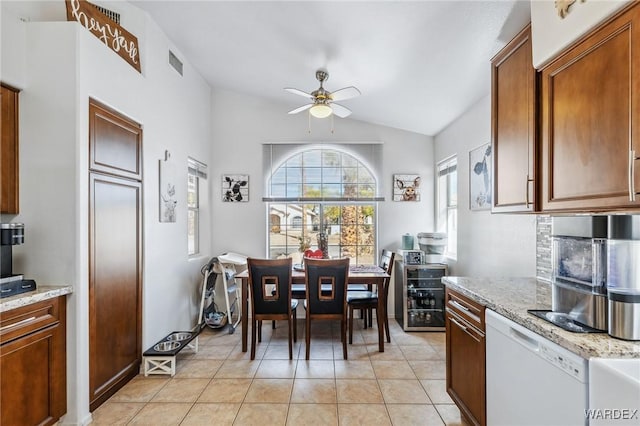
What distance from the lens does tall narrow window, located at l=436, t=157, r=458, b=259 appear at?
14.0 ft

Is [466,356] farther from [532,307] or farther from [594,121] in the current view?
[594,121]

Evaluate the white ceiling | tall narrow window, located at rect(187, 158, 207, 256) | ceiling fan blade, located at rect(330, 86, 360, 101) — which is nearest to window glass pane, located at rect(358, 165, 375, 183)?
the white ceiling

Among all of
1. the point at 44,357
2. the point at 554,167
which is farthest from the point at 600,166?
the point at 44,357

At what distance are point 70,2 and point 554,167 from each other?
324cm

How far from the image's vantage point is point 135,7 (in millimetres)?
3023

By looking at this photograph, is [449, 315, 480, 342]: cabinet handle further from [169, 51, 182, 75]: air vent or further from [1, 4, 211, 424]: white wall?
[169, 51, 182, 75]: air vent

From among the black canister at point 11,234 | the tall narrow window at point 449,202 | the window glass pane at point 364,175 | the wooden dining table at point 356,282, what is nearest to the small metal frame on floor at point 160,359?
the wooden dining table at point 356,282

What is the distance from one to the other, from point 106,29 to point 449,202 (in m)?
4.10

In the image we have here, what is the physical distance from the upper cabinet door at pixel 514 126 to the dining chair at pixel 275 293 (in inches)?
77.6

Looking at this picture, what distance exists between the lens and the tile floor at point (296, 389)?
7.57 ft

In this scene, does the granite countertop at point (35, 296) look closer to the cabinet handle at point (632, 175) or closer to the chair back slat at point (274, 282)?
the chair back slat at point (274, 282)

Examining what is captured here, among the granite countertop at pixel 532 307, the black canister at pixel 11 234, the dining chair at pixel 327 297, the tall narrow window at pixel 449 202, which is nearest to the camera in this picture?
the granite countertop at pixel 532 307

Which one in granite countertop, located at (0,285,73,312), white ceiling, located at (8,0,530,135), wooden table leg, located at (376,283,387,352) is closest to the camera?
granite countertop, located at (0,285,73,312)

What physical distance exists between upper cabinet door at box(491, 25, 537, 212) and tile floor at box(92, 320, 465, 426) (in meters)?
1.56
